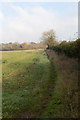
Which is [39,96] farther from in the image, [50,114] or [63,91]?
[50,114]

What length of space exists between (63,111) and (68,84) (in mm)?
2265

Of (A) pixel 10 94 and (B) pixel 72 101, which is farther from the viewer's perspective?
(A) pixel 10 94

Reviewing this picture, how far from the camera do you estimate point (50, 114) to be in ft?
14.0

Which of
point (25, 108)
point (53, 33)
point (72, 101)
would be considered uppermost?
point (53, 33)

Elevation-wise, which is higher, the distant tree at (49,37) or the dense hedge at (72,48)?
the distant tree at (49,37)

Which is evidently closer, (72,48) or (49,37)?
(72,48)

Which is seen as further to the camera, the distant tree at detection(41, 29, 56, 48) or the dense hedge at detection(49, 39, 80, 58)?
the distant tree at detection(41, 29, 56, 48)

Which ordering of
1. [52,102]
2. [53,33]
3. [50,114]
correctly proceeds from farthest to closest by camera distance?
[53,33] → [52,102] → [50,114]

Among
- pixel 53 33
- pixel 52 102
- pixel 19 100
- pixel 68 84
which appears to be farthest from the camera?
pixel 53 33

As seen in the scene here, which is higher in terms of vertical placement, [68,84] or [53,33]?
[53,33]

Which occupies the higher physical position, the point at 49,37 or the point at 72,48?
the point at 49,37

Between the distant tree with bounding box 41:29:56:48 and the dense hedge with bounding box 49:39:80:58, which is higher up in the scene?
the distant tree with bounding box 41:29:56:48

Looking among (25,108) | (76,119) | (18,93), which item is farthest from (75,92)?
(18,93)

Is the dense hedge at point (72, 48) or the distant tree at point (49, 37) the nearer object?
the dense hedge at point (72, 48)
